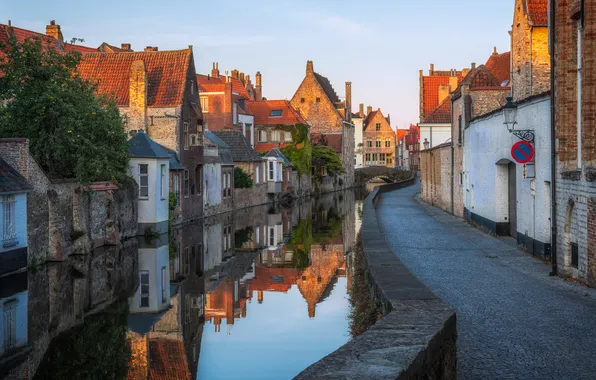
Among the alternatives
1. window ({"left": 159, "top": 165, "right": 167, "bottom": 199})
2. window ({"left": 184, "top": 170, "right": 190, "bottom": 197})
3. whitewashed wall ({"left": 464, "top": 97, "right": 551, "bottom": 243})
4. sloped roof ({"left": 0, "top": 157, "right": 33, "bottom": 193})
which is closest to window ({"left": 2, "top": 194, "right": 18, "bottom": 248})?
sloped roof ({"left": 0, "top": 157, "right": 33, "bottom": 193})

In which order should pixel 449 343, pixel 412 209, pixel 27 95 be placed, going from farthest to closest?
pixel 412 209 → pixel 27 95 → pixel 449 343

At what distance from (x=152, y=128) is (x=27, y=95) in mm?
14993

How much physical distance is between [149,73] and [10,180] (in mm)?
23307

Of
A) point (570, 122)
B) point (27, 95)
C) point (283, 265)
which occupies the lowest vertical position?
point (283, 265)

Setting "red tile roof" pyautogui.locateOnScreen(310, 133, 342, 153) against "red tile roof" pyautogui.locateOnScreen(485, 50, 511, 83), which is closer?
"red tile roof" pyautogui.locateOnScreen(485, 50, 511, 83)

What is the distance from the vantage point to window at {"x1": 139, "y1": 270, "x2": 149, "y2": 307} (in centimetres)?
1616

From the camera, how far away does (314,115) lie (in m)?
88.7

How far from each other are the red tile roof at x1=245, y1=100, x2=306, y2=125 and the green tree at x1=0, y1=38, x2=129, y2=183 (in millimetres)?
48778

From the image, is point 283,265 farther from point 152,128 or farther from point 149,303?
point 152,128

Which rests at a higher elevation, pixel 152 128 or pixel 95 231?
pixel 152 128

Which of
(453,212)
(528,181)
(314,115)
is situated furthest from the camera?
(314,115)

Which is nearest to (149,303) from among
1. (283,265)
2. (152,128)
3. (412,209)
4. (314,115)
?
(283,265)

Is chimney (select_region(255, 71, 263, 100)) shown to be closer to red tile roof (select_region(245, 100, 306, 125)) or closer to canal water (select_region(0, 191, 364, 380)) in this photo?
red tile roof (select_region(245, 100, 306, 125))

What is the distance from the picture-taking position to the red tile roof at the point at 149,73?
4069 centimetres
